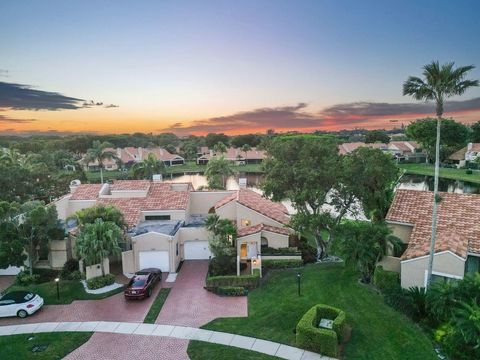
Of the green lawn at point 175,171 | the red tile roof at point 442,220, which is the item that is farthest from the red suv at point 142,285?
the green lawn at point 175,171

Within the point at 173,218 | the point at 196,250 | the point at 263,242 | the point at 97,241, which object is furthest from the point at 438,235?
the point at 97,241

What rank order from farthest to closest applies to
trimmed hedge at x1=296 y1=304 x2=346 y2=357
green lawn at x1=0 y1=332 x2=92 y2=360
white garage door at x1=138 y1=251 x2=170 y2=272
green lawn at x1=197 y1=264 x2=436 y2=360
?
white garage door at x1=138 y1=251 x2=170 y2=272
green lawn at x1=0 y1=332 x2=92 y2=360
green lawn at x1=197 y1=264 x2=436 y2=360
trimmed hedge at x1=296 y1=304 x2=346 y2=357

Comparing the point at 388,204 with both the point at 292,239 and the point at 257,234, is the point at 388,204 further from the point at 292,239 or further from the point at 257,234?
the point at 257,234

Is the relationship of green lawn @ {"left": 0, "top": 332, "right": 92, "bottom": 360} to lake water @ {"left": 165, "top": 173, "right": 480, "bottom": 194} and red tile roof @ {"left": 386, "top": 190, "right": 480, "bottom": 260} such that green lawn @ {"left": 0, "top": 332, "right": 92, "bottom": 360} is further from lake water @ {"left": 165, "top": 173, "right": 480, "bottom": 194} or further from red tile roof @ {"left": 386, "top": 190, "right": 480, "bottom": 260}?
lake water @ {"left": 165, "top": 173, "right": 480, "bottom": 194}

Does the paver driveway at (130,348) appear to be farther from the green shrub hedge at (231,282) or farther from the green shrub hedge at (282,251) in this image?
the green shrub hedge at (282,251)

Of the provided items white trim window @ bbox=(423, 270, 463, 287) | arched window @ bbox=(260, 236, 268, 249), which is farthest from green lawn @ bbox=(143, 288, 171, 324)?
white trim window @ bbox=(423, 270, 463, 287)

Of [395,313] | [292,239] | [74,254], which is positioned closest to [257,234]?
[292,239]
